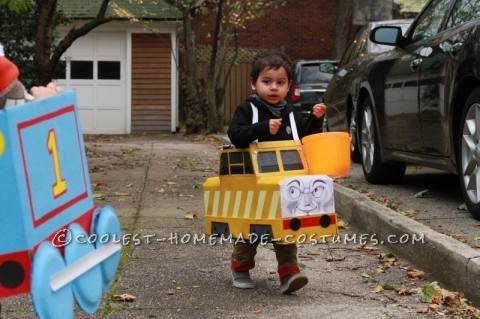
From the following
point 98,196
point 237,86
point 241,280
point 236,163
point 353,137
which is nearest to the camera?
point 236,163

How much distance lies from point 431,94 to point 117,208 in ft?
9.67

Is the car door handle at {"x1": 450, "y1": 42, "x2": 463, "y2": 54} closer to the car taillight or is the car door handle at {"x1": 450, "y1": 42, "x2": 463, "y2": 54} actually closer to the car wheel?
the car wheel

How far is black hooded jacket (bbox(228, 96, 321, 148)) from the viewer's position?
552cm

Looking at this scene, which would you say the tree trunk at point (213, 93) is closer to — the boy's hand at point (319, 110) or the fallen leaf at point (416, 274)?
the fallen leaf at point (416, 274)

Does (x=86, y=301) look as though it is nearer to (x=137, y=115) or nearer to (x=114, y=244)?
(x=114, y=244)

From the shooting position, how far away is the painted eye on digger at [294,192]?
5.28 meters

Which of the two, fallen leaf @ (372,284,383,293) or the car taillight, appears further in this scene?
the car taillight

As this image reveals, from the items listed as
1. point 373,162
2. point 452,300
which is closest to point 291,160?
point 452,300

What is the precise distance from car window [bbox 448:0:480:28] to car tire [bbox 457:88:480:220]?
898 millimetres

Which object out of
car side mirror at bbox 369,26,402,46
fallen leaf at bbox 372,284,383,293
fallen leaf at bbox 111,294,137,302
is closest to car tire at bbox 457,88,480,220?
fallen leaf at bbox 372,284,383,293

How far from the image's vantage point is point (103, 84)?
27172 millimetres

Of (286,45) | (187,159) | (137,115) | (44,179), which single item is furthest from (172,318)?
(286,45)

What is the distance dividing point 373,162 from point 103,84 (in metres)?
18.4

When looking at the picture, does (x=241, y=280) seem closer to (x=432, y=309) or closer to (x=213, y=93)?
(x=432, y=309)
